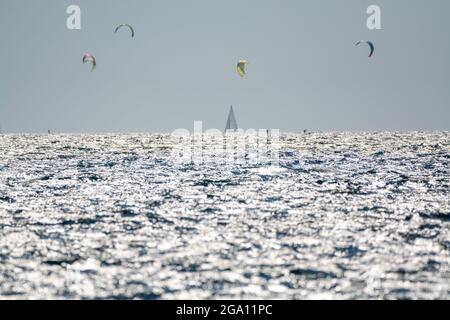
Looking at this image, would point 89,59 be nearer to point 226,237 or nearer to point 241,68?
point 241,68

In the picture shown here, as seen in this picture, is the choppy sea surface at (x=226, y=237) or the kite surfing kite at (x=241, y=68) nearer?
the choppy sea surface at (x=226, y=237)

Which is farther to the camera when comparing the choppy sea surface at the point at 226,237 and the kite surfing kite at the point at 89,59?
the kite surfing kite at the point at 89,59

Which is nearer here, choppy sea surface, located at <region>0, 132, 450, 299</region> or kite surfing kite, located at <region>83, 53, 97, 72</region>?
choppy sea surface, located at <region>0, 132, 450, 299</region>

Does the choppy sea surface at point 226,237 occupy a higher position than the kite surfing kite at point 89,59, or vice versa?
the kite surfing kite at point 89,59

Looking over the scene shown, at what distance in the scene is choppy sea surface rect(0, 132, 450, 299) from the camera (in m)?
14.8

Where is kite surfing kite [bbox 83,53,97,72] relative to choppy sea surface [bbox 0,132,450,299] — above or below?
above

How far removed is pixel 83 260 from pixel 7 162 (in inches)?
1697

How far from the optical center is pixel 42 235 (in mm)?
21297

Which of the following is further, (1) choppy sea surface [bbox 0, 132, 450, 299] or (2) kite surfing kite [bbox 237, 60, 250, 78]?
(2) kite surfing kite [bbox 237, 60, 250, 78]

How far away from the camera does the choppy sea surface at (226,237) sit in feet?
48.5

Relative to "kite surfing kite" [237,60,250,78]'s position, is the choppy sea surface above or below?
below
